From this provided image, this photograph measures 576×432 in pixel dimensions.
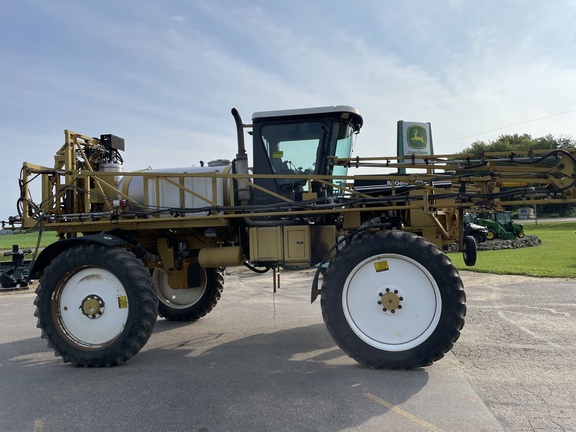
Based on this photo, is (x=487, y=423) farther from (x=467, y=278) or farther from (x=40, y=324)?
(x=467, y=278)

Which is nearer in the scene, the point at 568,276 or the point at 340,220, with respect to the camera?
the point at 340,220

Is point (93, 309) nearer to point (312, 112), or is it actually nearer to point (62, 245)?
point (62, 245)

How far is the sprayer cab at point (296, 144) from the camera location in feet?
18.8

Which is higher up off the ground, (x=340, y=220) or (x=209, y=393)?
(x=340, y=220)

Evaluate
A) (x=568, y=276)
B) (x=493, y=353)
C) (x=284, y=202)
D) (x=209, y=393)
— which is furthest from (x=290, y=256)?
(x=568, y=276)

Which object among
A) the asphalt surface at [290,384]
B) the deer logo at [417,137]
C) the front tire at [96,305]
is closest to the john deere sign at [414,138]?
the deer logo at [417,137]

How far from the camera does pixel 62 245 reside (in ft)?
19.1

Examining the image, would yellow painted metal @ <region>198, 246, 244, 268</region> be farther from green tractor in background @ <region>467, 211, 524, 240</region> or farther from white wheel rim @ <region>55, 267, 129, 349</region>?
green tractor in background @ <region>467, 211, 524, 240</region>

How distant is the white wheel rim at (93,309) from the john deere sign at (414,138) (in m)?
13.6

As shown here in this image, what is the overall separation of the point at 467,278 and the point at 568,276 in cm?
229

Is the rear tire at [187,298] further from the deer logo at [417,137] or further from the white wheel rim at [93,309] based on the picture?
the deer logo at [417,137]

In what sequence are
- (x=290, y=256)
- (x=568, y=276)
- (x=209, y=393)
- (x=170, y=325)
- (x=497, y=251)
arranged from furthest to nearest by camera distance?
(x=497, y=251) < (x=568, y=276) < (x=170, y=325) < (x=290, y=256) < (x=209, y=393)

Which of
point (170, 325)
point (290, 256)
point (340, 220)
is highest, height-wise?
point (340, 220)

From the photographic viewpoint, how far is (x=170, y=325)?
7.45 metres
